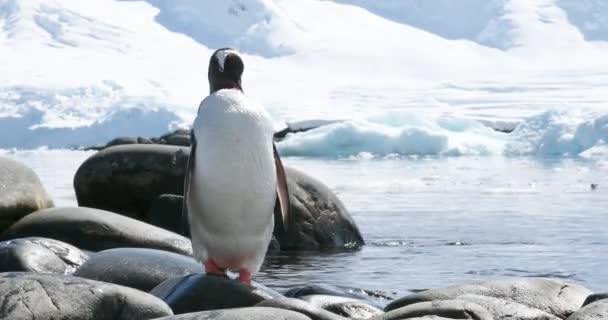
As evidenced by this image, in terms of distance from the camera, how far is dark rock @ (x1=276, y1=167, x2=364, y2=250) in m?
9.18

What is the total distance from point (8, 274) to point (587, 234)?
23.9 feet

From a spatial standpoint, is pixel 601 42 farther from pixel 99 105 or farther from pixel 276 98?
pixel 99 105

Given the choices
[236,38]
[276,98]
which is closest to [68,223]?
[276,98]

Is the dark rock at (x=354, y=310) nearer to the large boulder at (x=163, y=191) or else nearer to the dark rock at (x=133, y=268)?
the dark rock at (x=133, y=268)

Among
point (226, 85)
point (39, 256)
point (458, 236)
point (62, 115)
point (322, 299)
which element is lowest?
point (62, 115)

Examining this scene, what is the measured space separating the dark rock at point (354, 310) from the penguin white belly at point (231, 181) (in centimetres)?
70

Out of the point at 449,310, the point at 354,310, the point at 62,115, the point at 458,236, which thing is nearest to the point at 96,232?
the point at 354,310

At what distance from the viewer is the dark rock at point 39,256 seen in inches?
222

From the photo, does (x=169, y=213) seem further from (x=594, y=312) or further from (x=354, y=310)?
(x=594, y=312)

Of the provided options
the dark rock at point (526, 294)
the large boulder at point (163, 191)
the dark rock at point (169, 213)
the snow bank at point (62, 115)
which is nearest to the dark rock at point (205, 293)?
the dark rock at point (526, 294)

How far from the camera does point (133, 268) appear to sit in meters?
5.50

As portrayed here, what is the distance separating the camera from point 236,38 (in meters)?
111

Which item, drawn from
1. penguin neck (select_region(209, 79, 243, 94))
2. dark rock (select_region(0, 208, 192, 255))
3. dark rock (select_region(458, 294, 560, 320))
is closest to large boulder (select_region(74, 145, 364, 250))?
dark rock (select_region(0, 208, 192, 255))

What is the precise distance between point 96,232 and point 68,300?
9.30ft
